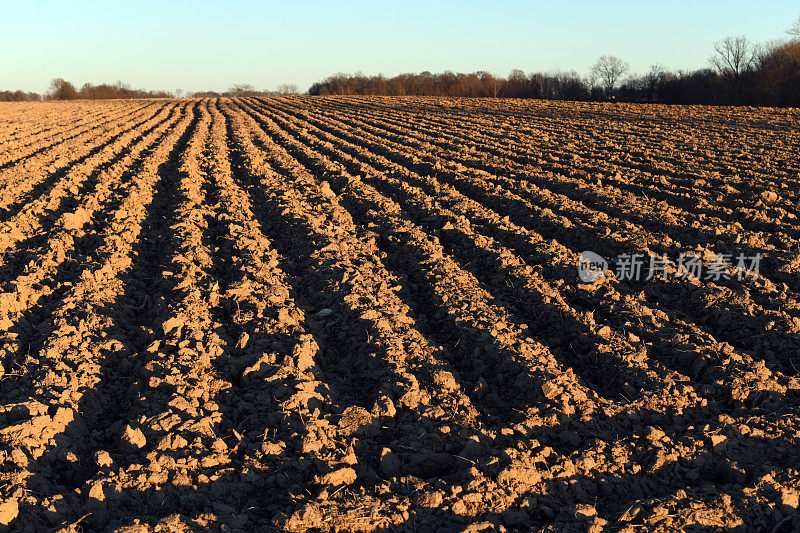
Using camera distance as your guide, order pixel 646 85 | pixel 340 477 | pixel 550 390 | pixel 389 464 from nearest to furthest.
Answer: pixel 340 477
pixel 389 464
pixel 550 390
pixel 646 85

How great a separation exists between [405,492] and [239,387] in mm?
1630

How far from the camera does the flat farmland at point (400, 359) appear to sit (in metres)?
2.96

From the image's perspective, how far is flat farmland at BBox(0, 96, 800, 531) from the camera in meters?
2.96

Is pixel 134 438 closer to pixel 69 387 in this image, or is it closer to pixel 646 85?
pixel 69 387

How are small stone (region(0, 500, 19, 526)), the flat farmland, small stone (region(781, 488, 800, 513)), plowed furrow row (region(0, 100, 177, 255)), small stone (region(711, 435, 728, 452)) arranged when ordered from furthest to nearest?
plowed furrow row (region(0, 100, 177, 255)), small stone (region(711, 435, 728, 452)), the flat farmland, small stone (region(781, 488, 800, 513)), small stone (region(0, 500, 19, 526))

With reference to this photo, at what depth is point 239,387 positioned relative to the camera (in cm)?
402

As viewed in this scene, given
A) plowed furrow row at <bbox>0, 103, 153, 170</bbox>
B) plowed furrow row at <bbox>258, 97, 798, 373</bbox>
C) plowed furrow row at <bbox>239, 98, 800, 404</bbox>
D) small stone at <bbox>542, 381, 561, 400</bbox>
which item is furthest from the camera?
plowed furrow row at <bbox>0, 103, 153, 170</bbox>

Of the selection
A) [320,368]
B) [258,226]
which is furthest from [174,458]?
[258,226]

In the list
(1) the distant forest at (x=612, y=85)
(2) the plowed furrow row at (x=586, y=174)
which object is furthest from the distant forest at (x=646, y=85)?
(2) the plowed furrow row at (x=586, y=174)

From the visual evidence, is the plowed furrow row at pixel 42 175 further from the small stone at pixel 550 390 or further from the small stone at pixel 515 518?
the small stone at pixel 515 518

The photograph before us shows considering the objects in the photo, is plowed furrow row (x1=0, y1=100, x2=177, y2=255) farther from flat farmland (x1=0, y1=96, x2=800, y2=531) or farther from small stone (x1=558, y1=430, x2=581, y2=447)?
small stone (x1=558, y1=430, x2=581, y2=447)

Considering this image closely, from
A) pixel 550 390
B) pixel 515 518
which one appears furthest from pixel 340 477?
pixel 550 390

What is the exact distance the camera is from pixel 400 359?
422 cm

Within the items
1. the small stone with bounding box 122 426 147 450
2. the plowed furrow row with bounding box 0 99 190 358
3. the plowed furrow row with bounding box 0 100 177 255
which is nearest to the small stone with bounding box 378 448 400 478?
the small stone with bounding box 122 426 147 450
